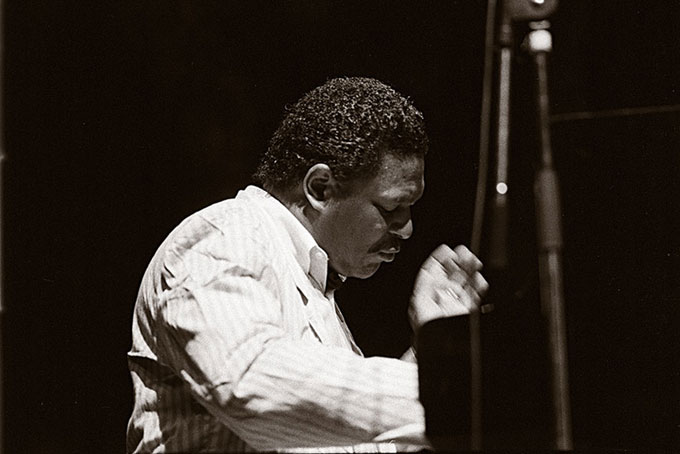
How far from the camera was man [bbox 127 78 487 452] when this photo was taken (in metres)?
1.22

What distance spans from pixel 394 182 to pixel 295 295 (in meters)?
0.33

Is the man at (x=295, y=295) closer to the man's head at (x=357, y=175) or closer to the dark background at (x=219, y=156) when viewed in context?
the man's head at (x=357, y=175)

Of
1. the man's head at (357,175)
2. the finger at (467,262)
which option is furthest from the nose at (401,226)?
the finger at (467,262)

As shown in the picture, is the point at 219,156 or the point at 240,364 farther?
the point at 219,156

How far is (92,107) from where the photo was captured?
2.13 meters

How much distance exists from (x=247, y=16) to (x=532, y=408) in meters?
1.32

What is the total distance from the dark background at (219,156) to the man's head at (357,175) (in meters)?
0.29

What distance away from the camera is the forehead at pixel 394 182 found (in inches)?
68.9

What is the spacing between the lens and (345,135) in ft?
Result: 5.80

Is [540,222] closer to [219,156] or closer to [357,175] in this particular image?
[357,175]

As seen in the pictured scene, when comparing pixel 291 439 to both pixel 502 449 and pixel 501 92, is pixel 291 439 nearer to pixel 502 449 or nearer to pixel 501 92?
pixel 502 449

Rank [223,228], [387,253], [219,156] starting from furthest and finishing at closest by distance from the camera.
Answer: [219,156], [387,253], [223,228]

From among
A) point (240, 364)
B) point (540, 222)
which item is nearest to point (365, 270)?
point (240, 364)

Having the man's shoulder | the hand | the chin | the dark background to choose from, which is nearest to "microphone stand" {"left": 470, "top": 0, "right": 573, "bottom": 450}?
the hand
